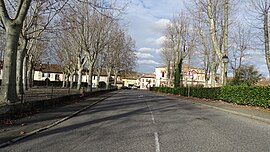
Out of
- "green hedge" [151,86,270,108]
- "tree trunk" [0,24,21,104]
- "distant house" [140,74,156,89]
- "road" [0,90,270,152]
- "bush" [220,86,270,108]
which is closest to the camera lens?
"road" [0,90,270,152]

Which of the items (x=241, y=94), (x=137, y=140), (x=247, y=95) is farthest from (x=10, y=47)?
(x=241, y=94)

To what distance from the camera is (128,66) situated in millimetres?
67438

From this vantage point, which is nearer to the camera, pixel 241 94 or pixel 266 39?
pixel 241 94

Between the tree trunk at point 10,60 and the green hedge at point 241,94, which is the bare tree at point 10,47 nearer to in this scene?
the tree trunk at point 10,60

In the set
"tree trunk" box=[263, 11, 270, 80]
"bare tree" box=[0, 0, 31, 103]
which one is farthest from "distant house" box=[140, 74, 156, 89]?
"bare tree" box=[0, 0, 31, 103]

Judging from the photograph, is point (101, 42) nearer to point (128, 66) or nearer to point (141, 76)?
point (128, 66)

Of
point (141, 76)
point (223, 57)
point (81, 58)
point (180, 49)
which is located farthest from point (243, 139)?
point (141, 76)

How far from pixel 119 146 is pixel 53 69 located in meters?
111

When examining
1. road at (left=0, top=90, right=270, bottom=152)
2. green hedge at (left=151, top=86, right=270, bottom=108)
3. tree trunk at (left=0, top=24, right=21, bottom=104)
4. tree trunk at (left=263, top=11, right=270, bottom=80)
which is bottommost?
road at (left=0, top=90, right=270, bottom=152)

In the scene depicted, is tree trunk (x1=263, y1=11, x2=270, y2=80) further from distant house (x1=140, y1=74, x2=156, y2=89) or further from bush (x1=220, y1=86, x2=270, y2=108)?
distant house (x1=140, y1=74, x2=156, y2=89)

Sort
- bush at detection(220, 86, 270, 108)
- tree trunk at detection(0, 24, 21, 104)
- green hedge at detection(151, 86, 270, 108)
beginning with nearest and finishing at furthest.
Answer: tree trunk at detection(0, 24, 21, 104) < bush at detection(220, 86, 270, 108) < green hedge at detection(151, 86, 270, 108)

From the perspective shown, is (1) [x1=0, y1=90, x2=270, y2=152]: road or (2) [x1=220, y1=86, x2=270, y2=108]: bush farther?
(2) [x1=220, y1=86, x2=270, y2=108]: bush

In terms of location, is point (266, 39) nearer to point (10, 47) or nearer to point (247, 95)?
point (247, 95)

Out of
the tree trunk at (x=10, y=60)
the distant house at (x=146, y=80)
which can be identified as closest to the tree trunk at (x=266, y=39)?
the tree trunk at (x=10, y=60)
